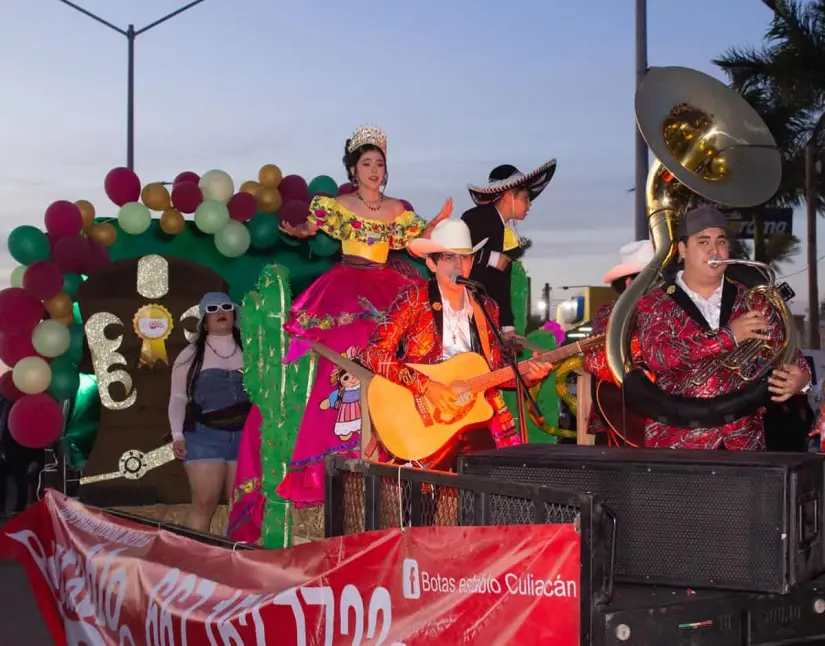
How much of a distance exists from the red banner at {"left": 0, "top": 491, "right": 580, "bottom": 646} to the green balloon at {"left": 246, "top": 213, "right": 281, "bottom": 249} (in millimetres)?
5386

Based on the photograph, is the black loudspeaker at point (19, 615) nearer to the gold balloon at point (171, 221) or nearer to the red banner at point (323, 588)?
the red banner at point (323, 588)

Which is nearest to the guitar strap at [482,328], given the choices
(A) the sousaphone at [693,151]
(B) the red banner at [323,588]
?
(A) the sousaphone at [693,151]

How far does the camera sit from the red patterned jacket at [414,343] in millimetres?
5797

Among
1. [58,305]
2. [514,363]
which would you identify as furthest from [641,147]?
[514,363]

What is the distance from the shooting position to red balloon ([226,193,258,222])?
11148 mm

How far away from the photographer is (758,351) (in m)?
4.60

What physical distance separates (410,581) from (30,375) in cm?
721

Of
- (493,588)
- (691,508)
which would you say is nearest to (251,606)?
(493,588)

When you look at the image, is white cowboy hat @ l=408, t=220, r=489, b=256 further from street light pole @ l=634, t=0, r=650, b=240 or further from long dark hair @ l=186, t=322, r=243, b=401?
street light pole @ l=634, t=0, r=650, b=240

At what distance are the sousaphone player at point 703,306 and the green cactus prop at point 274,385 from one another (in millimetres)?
Answer: 3190

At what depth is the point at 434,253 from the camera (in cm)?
614

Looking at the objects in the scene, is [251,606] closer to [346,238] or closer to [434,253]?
[434,253]

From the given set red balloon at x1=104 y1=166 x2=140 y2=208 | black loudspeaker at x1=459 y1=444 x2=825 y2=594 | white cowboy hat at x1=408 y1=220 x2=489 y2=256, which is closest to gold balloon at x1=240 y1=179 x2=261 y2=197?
red balloon at x1=104 y1=166 x2=140 y2=208

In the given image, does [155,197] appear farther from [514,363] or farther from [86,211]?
[514,363]
